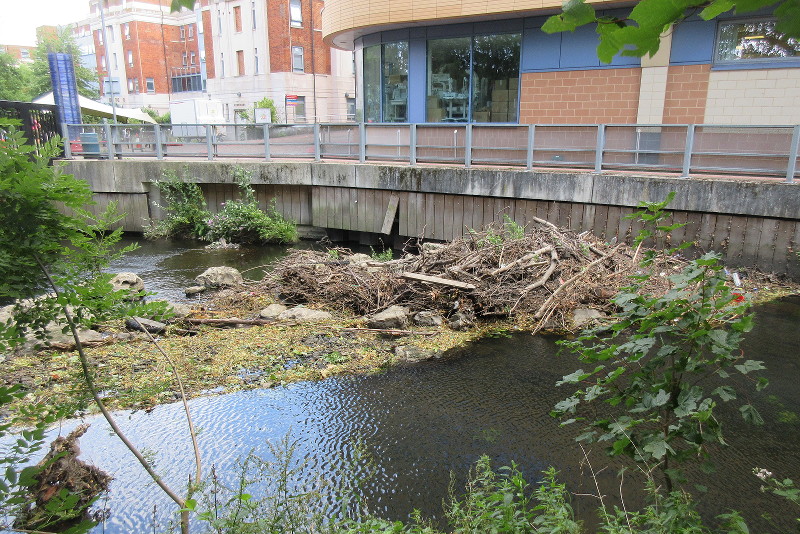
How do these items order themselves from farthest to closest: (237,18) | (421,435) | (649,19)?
(237,18) < (421,435) < (649,19)

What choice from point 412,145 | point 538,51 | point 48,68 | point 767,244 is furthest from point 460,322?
point 48,68

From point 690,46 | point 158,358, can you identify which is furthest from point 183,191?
point 690,46

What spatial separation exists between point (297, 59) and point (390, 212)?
32.3 m

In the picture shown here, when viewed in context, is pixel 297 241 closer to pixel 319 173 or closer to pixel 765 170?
pixel 319 173

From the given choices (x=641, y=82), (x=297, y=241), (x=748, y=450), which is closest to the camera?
(x=748, y=450)

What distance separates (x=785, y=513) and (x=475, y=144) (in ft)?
32.4

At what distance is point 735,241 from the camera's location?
10.5 metres

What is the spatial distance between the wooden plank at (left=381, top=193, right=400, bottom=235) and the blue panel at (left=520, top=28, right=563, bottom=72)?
5.04m

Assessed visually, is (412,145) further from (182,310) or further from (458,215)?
(182,310)

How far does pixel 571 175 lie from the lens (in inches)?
457

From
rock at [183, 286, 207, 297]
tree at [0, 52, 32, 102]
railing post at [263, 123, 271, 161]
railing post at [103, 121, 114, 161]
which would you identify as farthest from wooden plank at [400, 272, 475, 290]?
tree at [0, 52, 32, 102]

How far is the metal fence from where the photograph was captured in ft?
34.4

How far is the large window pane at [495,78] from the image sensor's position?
15375 mm

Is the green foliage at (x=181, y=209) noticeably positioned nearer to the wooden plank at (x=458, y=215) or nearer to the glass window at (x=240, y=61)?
the wooden plank at (x=458, y=215)
